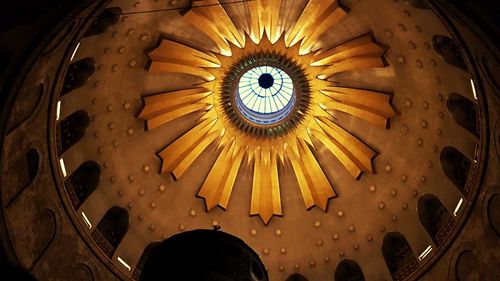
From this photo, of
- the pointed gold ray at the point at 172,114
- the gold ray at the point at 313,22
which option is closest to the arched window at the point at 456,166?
the gold ray at the point at 313,22

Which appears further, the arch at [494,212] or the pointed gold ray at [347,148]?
the pointed gold ray at [347,148]

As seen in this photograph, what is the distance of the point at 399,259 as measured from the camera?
1886cm

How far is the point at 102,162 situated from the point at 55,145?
285cm

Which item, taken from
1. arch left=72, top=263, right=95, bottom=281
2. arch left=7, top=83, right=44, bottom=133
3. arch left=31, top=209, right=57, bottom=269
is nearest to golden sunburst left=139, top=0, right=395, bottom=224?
arch left=7, top=83, right=44, bottom=133

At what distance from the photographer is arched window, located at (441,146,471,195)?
55.1 feet

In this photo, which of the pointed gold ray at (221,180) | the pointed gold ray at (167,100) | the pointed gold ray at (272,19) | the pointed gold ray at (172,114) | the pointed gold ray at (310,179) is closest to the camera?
the pointed gold ray at (272,19)

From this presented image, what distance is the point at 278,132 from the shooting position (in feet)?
72.5

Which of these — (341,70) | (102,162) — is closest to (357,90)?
(341,70)

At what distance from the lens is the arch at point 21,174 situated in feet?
47.1

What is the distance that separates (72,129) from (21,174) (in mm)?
3297

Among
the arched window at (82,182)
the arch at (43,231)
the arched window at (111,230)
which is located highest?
the arched window at (82,182)

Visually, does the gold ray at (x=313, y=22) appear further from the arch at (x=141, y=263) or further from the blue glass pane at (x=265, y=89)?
the arch at (x=141, y=263)

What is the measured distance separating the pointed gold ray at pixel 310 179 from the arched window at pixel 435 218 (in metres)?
3.59

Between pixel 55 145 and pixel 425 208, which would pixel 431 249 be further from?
pixel 55 145
